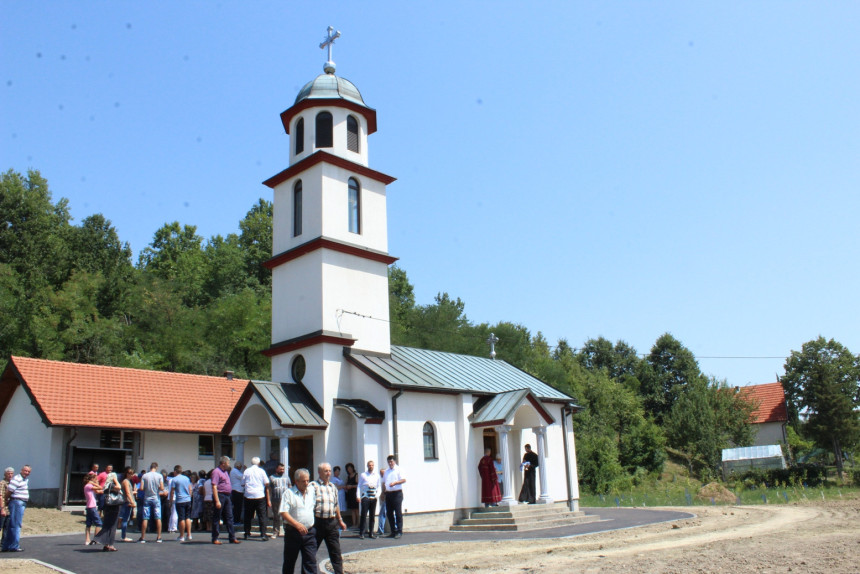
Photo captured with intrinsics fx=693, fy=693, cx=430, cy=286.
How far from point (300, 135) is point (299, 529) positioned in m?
16.5

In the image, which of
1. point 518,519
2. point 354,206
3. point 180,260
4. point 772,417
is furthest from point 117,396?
point 772,417

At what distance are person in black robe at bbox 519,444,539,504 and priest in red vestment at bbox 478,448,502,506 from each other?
103 cm

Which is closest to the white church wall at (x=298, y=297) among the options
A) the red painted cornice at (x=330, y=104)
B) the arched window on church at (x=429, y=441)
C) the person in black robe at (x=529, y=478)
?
the arched window on church at (x=429, y=441)

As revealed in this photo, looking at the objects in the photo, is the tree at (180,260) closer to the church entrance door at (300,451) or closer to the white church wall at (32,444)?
the white church wall at (32,444)

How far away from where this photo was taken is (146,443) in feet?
79.5

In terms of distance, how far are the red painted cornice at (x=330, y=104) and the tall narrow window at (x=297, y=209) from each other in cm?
239

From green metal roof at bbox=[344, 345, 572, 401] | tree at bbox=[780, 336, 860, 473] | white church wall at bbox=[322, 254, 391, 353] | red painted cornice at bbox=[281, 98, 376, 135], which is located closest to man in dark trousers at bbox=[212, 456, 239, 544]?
green metal roof at bbox=[344, 345, 572, 401]

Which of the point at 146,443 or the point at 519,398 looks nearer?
the point at 519,398

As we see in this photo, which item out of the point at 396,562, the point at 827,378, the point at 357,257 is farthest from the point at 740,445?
the point at 396,562

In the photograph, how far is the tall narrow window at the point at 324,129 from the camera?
2200cm

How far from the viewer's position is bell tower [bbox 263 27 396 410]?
20000mm

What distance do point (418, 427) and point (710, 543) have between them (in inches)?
345

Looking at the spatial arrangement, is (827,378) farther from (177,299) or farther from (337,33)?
(177,299)

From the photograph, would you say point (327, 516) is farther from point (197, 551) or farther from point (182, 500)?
point (182, 500)
